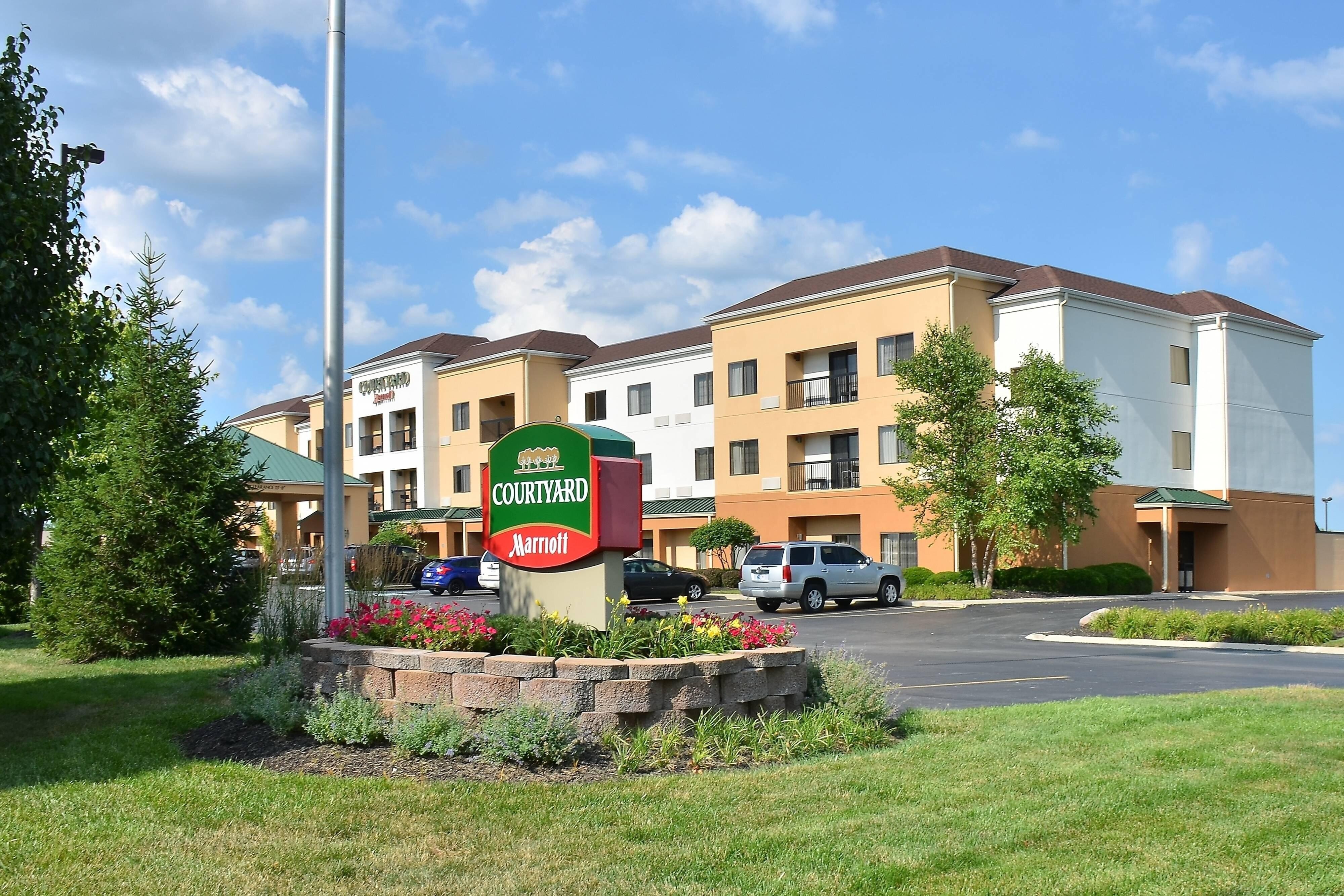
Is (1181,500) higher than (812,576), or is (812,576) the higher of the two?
(1181,500)

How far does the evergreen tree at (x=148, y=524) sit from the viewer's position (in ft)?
50.0

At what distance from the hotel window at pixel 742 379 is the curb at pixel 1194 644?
2363 centimetres

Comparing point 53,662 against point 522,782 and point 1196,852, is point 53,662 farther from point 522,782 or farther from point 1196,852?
point 1196,852

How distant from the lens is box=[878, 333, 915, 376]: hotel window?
1565 inches

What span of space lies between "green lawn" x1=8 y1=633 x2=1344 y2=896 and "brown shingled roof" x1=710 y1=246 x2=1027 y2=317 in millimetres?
31540

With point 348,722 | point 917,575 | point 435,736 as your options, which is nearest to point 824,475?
point 917,575

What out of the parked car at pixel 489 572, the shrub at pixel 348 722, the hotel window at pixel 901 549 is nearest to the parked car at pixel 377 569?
the shrub at pixel 348 722

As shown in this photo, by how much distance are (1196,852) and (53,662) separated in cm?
1430

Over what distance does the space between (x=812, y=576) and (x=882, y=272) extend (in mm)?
13904

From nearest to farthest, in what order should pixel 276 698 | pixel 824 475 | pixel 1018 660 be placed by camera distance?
pixel 276 698 → pixel 1018 660 → pixel 824 475

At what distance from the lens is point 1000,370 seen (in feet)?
130

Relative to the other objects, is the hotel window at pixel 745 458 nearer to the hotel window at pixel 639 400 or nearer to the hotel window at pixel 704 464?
the hotel window at pixel 704 464

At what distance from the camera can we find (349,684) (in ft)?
32.9

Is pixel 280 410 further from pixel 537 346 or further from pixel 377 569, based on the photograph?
pixel 377 569
